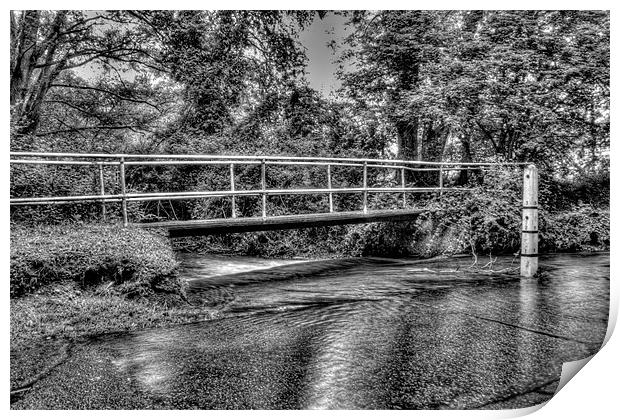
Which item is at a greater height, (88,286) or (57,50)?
(57,50)

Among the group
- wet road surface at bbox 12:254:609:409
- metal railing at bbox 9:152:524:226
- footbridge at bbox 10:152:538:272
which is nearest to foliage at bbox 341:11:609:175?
metal railing at bbox 9:152:524:226

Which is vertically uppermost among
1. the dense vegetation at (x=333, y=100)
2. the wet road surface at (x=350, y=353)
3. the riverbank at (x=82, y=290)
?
the dense vegetation at (x=333, y=100)

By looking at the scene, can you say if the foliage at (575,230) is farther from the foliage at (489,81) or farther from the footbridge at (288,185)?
the footbridge at (288,185)

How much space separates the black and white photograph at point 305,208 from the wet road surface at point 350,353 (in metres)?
0.02

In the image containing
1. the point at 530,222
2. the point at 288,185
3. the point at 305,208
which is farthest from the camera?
the point at 305,208

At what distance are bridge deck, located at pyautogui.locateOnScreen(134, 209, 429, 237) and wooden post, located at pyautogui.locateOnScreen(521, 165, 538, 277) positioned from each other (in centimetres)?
252

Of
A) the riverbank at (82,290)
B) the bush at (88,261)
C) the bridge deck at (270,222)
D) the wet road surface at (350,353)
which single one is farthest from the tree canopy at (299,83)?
the wet road surface at (350,353)

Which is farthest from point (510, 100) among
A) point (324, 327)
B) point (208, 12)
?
point (324, 327)

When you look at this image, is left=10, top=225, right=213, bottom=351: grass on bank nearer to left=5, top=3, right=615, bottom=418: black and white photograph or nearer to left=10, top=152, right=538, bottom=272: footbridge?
left=5, top=3, right=615, bottom=418: black and white photograph

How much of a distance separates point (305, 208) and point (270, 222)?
2327 mm

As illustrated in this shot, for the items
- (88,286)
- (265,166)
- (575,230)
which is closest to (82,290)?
(88,286)

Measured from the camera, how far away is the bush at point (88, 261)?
375 centimetres

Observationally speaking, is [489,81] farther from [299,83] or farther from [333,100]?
[299,83]

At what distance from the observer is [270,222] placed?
6230 mm
